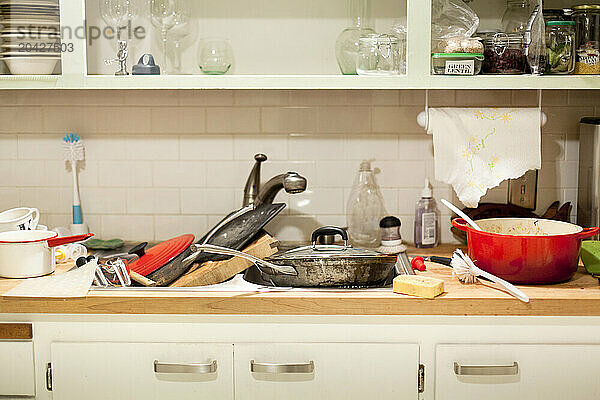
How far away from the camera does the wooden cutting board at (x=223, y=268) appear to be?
6.66 feet

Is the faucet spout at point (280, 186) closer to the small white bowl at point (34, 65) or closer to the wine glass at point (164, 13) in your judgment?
the wine glass at point (164, 13)

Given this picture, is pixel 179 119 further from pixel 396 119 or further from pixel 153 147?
pixel 396 119

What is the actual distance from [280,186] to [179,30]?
0.59 metres

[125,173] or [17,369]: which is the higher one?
[125,173]

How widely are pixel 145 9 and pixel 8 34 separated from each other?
1.30ft

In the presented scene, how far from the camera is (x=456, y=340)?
1854mm

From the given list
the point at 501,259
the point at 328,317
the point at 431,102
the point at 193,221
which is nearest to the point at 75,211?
the point at 193,221

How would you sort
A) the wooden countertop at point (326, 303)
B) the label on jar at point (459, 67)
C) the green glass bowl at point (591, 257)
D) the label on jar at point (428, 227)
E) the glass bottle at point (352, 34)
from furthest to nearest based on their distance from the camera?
the label on jar at point (428, 227), the glass bottle at point (352, 34), the label on jar at point (459, 67), the green glass bowl at point (591, 257), the wooden countertop at point (326, 303)

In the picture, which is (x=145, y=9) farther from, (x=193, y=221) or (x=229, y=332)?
(x=229, y=332)

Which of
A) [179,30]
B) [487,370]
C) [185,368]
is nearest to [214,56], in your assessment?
[179,30]

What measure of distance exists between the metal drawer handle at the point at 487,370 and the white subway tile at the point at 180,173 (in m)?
1.07

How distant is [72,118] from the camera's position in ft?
8.13

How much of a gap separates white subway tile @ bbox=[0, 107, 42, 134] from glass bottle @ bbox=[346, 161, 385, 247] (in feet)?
3.48

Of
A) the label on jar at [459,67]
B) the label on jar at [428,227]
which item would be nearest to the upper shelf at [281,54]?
the label on jar at [459,67]
